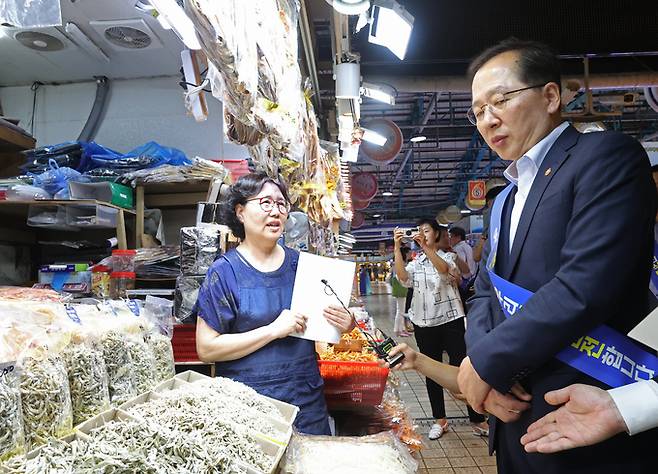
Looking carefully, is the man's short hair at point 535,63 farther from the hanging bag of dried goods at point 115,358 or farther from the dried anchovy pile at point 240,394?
the hanging bag of dried goods at point 115,358

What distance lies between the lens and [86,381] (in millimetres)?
961

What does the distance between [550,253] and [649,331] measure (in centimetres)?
28

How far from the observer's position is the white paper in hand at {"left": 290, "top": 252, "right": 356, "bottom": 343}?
1.83m

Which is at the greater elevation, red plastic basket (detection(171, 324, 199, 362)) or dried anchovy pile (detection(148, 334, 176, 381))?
dried anchovy pile (detection(148, 334, 176, 381))

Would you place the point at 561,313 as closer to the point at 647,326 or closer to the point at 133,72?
the point at 647,326

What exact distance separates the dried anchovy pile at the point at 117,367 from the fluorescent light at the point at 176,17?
0.88m

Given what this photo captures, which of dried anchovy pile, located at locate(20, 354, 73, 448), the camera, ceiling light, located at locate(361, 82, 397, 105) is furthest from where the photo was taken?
ceiling light, located at locate(361, 82, 397, 105)

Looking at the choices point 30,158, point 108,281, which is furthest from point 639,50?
point 30,158

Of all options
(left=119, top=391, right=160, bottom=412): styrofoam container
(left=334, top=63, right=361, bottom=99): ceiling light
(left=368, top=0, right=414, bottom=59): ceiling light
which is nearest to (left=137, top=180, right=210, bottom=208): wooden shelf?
(left=334, top=63, right=361, bottom=99): ceiling light

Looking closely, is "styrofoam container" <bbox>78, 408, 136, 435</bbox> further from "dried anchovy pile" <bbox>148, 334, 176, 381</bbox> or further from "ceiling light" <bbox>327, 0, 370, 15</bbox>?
"ceiling light" <bbox>327, 0, 370, 15</bbox>

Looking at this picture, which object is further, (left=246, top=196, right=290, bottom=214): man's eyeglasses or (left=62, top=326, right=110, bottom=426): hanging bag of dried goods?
(left=246, top=196, right=290, bottom=214): man's eyeglasses

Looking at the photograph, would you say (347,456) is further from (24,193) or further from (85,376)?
(24,193)

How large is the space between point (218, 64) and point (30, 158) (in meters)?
3.03

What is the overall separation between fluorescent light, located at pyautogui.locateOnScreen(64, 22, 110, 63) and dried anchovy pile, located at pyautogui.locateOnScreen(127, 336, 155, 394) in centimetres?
323
